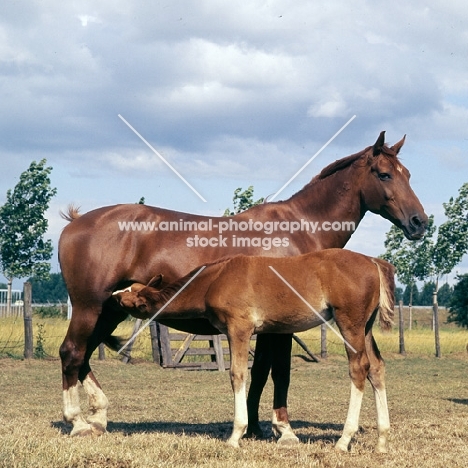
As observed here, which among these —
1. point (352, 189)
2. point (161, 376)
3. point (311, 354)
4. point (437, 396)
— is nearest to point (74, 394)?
point (352, 189)

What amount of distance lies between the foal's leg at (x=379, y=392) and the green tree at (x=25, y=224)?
2732 centimetres

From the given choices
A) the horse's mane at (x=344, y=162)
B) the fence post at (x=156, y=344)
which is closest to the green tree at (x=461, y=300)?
the fence post at (x=156, y=344)

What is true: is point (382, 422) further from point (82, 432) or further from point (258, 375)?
point (82, 432)

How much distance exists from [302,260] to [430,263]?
103ft

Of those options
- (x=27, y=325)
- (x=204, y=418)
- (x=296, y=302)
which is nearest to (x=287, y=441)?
(x=296, y=302)

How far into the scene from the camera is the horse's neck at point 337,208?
8.06 meters

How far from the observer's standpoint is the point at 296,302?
7020 mm

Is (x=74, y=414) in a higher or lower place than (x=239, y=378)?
lower

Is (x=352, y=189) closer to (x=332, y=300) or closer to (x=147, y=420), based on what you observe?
(x=332, y=300)

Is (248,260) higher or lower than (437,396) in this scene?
higher

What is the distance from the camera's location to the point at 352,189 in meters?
8.05

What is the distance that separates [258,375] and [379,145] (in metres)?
2.87

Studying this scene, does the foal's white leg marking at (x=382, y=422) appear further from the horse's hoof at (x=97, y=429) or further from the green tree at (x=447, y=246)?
the green tree at (x=447, y=246)

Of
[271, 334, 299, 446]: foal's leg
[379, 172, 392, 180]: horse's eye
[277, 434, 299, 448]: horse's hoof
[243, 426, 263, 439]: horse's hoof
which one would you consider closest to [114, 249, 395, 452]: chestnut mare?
[277, 434, 299, 448]: horse's hoof
